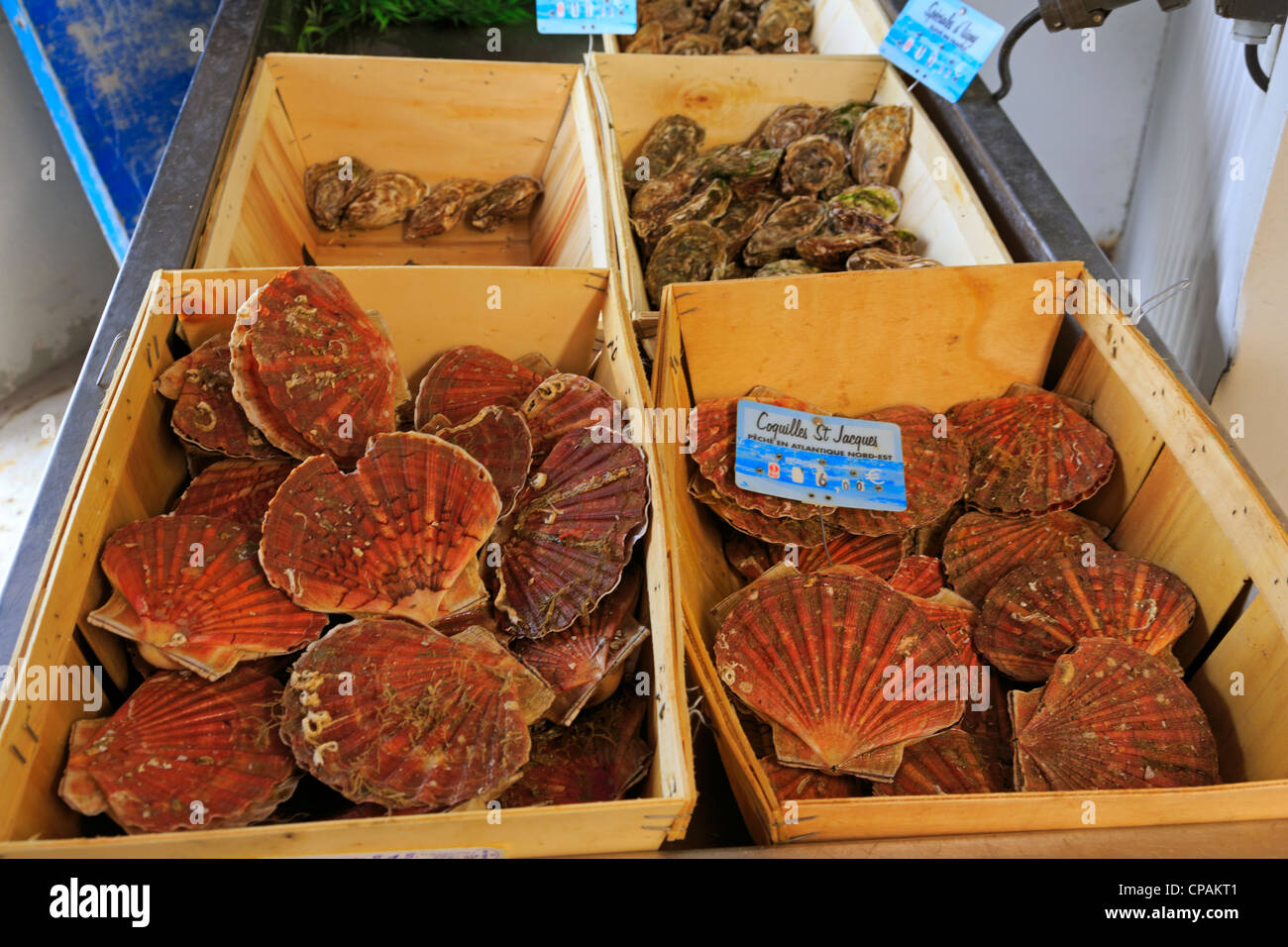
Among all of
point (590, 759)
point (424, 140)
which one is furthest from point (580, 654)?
point (424, 140)

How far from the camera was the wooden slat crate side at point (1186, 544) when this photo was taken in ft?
3.52

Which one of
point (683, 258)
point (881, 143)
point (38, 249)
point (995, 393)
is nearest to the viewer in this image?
point (995, 393)

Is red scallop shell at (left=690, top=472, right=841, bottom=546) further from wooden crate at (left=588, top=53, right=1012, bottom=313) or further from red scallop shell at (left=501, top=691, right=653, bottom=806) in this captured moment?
wooden crate at (left=588, top=53, right=1012, bottom=313)

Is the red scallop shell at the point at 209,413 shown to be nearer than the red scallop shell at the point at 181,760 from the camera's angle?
No

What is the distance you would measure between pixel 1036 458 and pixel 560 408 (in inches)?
28.5

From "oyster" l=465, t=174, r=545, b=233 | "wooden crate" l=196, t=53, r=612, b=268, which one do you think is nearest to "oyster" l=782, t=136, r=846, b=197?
"wooden crate" l=196, t=53, r=612, b=268

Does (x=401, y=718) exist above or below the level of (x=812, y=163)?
below

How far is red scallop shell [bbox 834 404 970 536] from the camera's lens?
1.26 meters

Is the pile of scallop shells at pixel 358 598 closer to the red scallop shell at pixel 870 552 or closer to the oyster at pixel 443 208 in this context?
the red scallop shell at pixel 870 552

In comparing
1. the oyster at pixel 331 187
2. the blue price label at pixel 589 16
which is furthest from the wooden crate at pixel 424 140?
the blue price label at pixel 589 16

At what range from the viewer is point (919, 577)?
1.25 meters

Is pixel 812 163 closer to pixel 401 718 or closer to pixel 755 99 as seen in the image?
pixel 755 99

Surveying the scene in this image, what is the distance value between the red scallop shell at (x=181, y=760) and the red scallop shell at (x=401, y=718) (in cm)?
5
